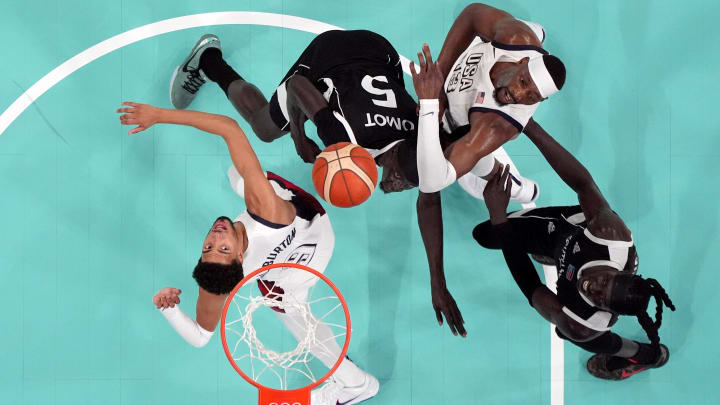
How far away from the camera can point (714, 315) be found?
4688 mm

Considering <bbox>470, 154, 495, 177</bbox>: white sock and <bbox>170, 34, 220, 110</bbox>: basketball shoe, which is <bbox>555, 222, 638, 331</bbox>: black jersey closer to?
<bbox>470, 154, 495, 177</bbox>: white sock

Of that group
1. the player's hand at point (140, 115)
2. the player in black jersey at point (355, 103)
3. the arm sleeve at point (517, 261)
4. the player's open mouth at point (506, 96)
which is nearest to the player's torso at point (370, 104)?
the player in black jersey at point (355, 103)

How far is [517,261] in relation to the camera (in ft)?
11.5

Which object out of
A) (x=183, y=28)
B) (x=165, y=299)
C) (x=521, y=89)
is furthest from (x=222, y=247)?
(x=183, y=28)

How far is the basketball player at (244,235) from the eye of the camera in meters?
3.25

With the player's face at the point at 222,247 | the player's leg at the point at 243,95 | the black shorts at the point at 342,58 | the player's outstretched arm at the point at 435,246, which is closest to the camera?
the player's face at the point at 222,247

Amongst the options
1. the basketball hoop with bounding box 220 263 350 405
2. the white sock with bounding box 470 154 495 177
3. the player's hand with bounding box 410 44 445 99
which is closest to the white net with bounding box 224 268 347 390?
the basketball hoop with bounding box 220 263 350 405

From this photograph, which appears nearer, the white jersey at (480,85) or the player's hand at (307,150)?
the white jersey at (480,85)

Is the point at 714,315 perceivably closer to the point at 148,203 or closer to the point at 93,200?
the point at 148,203

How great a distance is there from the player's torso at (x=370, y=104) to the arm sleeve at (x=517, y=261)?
870 mm

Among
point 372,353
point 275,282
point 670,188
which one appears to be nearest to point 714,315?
point 670,188

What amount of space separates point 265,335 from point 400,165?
7.16 ft

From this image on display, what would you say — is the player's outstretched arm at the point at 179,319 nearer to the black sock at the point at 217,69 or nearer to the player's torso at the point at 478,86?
the black sock at the point at 217,69

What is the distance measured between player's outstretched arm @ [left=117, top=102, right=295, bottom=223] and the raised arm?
57.6 inches
